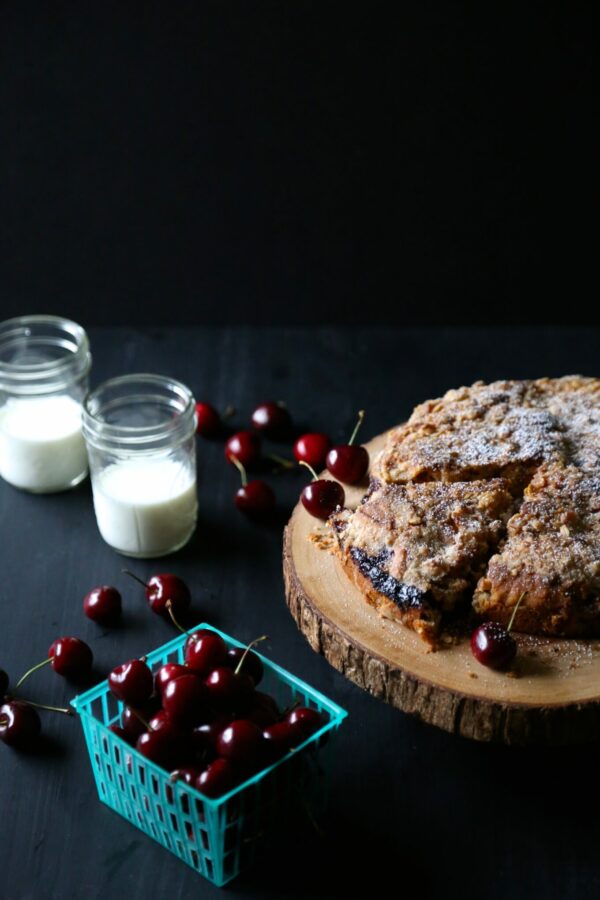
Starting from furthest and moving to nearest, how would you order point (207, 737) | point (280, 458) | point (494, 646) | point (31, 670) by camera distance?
point (280, 458), point (31, 670), point (494, 646), point (207, 737)

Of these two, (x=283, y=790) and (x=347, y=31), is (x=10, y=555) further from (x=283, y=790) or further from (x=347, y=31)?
(x=347, y=31)

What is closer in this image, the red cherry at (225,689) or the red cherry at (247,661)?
the red cherry at (225,689)

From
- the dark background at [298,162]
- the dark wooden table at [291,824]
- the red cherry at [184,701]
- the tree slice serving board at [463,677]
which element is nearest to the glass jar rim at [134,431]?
the dark wooden table at [291,824]

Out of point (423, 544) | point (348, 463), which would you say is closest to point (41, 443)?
point (348, 463)

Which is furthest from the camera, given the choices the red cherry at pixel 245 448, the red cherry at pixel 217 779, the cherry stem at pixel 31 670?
the red cherry at pixel 245 448

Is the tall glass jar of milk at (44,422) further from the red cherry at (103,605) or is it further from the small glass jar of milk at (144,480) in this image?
the red cherry at (103,605)

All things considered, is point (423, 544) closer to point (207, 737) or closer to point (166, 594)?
point (207, 737)

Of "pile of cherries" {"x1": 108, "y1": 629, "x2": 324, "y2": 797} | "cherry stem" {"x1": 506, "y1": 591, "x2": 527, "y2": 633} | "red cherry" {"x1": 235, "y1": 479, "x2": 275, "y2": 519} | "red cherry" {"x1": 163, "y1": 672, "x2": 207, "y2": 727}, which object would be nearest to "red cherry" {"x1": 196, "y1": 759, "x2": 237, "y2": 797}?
"pile of cherries" {"x1": 108, "y1": 629, "x2": 324, "y2": 797}
